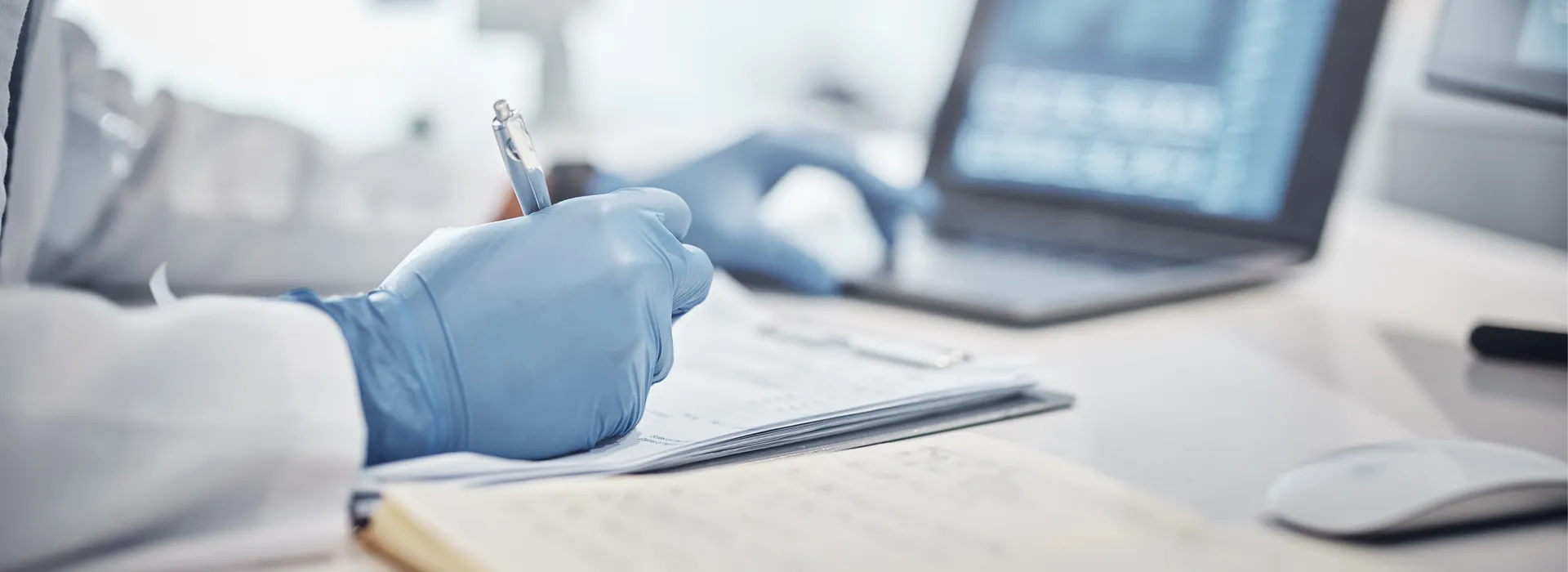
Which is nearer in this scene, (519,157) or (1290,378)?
(519,157)

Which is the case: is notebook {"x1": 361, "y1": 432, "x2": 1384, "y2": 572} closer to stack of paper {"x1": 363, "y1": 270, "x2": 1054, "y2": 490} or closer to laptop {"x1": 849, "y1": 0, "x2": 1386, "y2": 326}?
stack of paper {"x1": 363, "y1": 270, "x2": 1054, "y2": 490}

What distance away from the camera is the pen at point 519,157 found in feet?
1.49

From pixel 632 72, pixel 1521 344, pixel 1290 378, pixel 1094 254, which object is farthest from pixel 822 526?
pixel 632 72

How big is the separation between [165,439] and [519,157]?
163 millimetres

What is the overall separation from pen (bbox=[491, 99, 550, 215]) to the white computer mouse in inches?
11.7

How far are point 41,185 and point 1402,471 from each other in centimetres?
67

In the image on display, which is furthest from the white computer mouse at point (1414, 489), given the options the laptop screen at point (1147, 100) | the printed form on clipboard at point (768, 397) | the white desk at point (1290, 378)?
the laptop screen at point (1147, 100)

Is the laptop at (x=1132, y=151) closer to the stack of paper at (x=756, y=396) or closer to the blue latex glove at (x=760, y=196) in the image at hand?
the blue latex glove at (x=760, y=196)

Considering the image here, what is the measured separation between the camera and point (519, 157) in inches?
18.0

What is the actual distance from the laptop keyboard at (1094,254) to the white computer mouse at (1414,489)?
46 centimetres

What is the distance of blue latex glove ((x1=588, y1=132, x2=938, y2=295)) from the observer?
32.5 inches

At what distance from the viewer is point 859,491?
40 cm

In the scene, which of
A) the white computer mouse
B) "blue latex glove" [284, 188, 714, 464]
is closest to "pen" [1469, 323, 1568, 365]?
the white computer mouse

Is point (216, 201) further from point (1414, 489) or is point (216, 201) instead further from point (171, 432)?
point (1414, 489)
